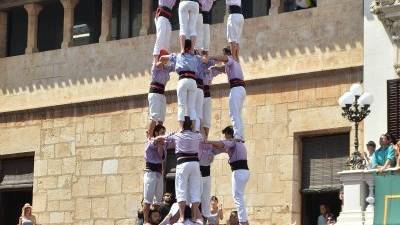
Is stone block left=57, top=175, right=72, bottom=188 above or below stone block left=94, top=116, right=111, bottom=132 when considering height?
below

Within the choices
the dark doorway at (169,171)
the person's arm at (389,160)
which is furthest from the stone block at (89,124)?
the person's arm at (389,160)

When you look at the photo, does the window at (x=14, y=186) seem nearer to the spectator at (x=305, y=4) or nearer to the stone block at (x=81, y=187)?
the stone block at (x=81, y=187)

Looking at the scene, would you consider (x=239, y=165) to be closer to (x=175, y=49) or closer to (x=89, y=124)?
(x=175, y=49)

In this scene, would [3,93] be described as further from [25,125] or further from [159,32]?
[159,32]

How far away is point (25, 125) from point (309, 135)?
30.6 ft

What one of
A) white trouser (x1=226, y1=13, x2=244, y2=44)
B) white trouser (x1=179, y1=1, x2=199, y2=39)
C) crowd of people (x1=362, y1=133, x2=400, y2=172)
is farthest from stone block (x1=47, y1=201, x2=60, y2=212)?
white trouser (x1=179, y1=1, x2=199, y2=39)

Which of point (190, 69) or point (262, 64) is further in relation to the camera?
point (262, 64)

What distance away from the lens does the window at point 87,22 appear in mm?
33875

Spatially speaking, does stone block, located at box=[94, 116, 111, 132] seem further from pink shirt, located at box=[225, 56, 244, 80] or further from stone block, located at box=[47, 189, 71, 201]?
pink shirt, located at box=[225, 56, 244, 80]

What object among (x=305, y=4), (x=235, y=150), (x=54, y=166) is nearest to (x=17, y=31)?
(x=54, y=166)

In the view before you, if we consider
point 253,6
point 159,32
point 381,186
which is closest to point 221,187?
point 253,6

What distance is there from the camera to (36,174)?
33750 millimetres

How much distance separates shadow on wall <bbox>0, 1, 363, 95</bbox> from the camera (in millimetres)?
28422

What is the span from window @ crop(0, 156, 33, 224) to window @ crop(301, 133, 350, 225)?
349 inches
